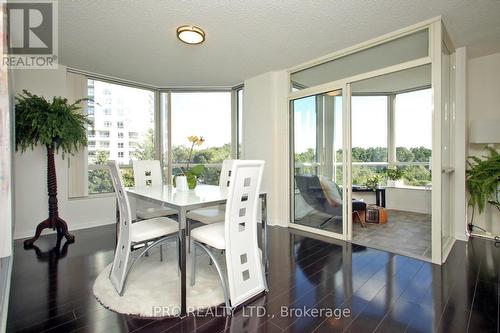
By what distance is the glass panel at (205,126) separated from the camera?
17.1 feet

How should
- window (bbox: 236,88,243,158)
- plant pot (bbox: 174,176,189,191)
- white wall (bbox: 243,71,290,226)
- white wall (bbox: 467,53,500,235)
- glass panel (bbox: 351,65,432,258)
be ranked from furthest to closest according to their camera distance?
1. window (bbox: 236,88,243,158)
2. glass panel (bbox: 351,65,432,258)
3. white wall (bbox: 243,71,290,226)
4. white wall (bbox: 467,53,500,235)
5. plant pot (bbox: 174,176,189,191)

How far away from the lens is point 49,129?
3.20 meters

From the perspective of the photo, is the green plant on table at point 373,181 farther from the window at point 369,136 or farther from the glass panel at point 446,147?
the glass panel at point 446,147

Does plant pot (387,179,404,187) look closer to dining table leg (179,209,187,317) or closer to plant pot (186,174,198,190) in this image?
plant pot (186,174,198,190)

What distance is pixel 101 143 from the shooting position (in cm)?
447

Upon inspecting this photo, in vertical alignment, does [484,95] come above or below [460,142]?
above

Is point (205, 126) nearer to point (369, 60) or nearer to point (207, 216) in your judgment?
point (207, 216)

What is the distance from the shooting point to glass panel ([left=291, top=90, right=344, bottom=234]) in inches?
141

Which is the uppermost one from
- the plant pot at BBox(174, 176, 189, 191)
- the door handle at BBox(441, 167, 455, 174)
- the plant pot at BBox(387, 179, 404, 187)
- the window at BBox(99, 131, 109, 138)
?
the window at BBox(99, 131, 109, 138)

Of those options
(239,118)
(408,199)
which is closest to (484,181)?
(408,199)

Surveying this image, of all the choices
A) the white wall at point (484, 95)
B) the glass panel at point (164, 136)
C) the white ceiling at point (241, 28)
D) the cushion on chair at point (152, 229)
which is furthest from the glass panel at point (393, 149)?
the glass panel at point (164, 136)

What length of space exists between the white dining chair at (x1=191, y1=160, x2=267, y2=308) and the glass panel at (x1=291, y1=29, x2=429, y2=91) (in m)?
2.24

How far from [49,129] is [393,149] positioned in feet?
21.2

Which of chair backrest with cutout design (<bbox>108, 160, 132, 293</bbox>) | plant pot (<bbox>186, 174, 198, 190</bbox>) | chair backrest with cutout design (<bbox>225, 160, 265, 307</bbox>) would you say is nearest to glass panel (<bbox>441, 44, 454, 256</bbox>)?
chair backrest with cutout design (<bbox>225, 160, 265, 307</bbox>)
